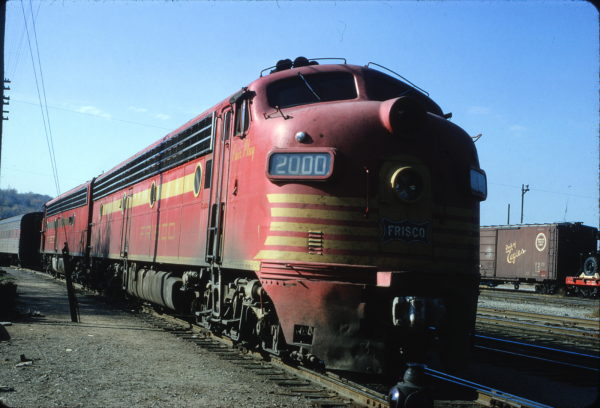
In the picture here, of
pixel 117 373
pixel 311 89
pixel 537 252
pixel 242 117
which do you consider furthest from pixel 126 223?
pixel 537 252

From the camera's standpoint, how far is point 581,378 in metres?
7.73

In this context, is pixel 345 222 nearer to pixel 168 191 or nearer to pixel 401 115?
pixel 401 115

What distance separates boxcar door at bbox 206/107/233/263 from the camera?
8117 mm

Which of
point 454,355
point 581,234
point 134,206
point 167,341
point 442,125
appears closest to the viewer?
point 454,355

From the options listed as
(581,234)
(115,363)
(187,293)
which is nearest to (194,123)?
(187,293)

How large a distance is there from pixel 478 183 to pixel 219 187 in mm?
3611

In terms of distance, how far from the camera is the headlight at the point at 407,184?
20.1ft

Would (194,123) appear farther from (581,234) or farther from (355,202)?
(581,234)

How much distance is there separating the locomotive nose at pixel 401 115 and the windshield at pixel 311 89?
3.24ft

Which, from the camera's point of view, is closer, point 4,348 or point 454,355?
point 454,355

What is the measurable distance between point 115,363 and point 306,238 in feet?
Answer: 11.2

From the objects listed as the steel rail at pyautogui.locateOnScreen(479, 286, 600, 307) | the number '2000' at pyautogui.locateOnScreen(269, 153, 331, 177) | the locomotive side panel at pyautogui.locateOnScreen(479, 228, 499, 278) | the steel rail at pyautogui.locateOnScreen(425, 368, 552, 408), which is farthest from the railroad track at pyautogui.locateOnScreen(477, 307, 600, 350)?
the locomotive side panel at pyautogui.locateOnScreen(479, 228, 499, 278)

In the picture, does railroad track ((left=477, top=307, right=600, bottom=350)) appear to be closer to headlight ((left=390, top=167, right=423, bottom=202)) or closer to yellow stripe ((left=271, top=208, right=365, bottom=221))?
headlight ((left=390, top=167, right=423, bottom=202))

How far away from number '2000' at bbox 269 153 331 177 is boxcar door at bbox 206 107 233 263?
6.02ft
